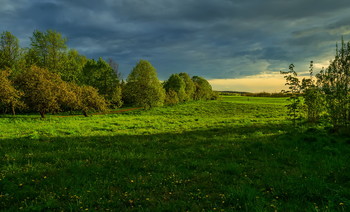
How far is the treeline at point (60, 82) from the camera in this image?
1206 inches

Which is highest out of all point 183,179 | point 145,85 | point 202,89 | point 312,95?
point 202,89

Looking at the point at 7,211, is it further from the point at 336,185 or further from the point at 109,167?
the point at 336,185

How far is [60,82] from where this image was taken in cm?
3459

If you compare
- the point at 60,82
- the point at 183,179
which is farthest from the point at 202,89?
the point at 183,179

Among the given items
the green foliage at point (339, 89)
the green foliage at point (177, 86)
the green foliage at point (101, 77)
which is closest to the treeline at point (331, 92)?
the green foliage at point (339, 89)

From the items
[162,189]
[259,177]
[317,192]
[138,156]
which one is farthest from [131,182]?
[317,192]

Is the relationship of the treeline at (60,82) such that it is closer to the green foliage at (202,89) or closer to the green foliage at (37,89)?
the green foliage at (37,89)

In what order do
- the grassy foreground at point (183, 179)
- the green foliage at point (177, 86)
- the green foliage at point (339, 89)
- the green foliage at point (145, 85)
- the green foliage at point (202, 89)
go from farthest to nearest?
the green foliage at point (202, 89), the green foliage at point (177, 86), the green foliage at point (145, 85), the green foliage at point (339, 89), the grassy foreground at point (183, 179)

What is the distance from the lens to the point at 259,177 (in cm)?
788

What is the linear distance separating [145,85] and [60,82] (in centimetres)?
2207

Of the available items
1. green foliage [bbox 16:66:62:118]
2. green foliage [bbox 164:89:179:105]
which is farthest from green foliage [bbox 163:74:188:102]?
green foliage [bbox 16:66:62:118]

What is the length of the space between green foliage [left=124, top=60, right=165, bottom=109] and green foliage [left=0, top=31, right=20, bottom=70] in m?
27.4

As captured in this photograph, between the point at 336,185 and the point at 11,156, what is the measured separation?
14122 mm

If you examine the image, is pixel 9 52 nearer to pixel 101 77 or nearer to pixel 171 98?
pixel 101 77
